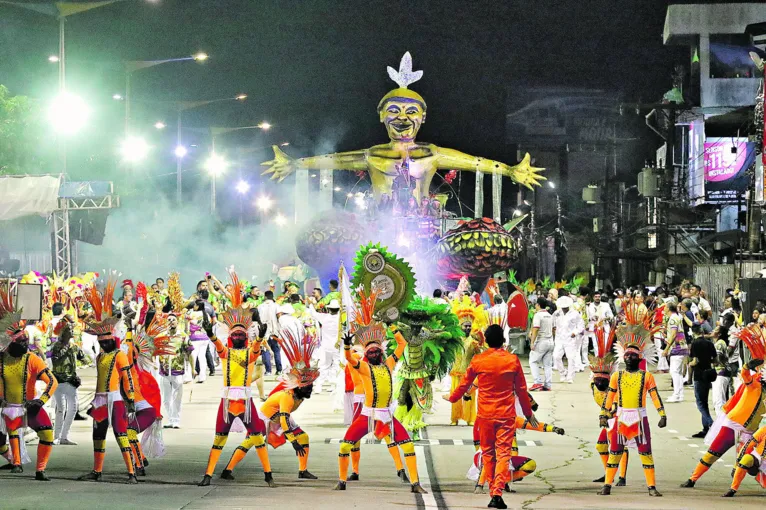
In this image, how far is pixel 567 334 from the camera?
25.6m

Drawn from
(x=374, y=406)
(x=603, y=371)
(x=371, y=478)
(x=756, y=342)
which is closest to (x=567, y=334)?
(x=603, y=371)

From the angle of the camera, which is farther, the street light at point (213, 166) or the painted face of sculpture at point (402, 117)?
the street light at point (213, 166)

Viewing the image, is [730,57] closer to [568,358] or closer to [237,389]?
[568,358]

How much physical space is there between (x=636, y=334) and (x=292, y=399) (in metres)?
3.56

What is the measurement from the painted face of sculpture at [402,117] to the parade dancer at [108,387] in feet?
61.1

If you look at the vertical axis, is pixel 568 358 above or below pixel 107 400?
below

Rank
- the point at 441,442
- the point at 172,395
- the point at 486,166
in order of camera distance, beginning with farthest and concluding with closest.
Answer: the point at 486,166 → the point at 172,395 → the point at 441,442

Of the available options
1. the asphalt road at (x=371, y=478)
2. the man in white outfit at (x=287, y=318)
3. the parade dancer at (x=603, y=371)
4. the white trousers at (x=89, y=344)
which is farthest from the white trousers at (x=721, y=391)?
the white trousers at (x=89, y=344)

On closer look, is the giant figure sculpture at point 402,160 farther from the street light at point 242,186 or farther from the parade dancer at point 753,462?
the street light at point 242,186

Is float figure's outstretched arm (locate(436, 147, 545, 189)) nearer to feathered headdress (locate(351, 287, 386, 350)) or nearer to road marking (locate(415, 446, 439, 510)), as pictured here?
road marking (locate(415, 446, 439, 510))

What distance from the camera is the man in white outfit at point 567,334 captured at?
2534 centimetres

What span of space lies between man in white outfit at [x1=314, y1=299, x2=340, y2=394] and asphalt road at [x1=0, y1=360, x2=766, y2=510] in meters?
4.55

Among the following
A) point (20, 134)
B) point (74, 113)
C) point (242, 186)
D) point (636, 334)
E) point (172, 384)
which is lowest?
point (172, 384)

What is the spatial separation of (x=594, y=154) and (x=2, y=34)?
4404 centimetres
